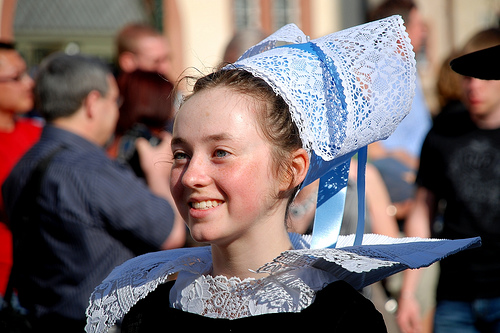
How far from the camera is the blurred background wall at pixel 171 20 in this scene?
893 centimetres

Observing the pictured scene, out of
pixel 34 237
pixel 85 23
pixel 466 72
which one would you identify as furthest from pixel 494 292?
pixel 85 23

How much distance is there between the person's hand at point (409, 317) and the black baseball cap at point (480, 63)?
6.26 ft

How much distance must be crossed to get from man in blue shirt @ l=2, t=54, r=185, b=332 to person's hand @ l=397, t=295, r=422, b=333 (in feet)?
4.24

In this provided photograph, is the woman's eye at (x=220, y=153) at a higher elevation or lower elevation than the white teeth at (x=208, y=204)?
higher

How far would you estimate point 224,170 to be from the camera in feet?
5.38

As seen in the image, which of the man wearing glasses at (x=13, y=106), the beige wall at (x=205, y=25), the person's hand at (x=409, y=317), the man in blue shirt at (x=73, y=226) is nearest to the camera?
the man in blue shirt at (x=73, y=226)

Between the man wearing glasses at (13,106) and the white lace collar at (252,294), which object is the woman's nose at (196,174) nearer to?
the white lace collar at (252,294)

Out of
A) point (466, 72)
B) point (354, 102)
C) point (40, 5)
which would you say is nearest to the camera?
point (354, 102)

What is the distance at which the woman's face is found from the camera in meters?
1.64

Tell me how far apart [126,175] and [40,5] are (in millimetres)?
6917

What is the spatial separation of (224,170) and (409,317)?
2110mm

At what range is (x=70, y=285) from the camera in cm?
289

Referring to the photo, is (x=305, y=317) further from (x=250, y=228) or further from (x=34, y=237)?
(x=34, y=237)

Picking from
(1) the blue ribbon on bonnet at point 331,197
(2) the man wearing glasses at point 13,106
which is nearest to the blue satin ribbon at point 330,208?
(1) the blue ribbon on bonnet at point 331,197
